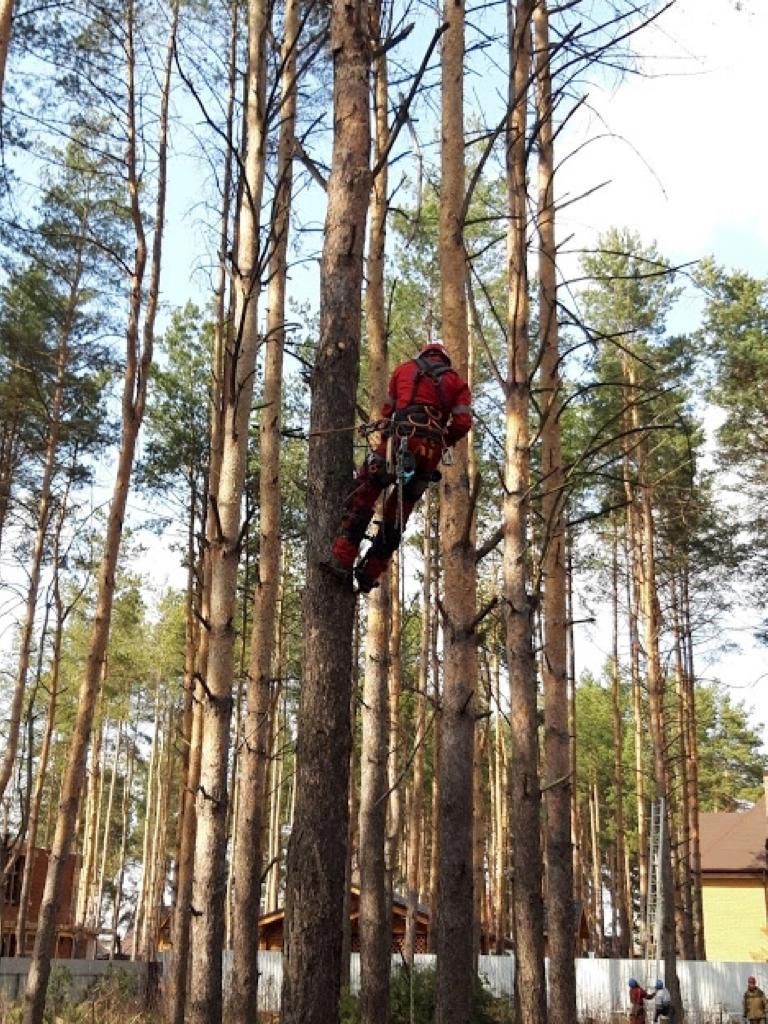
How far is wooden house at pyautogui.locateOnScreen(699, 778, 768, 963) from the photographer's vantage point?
31.3 m

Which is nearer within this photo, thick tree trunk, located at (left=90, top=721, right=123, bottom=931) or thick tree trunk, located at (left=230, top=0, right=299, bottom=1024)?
thick tree trunk, located at (left=230, top=0, right=299, bottom=1024)

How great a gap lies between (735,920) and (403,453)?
3176 cm

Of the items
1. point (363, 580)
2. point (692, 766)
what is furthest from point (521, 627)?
point (692, 766)

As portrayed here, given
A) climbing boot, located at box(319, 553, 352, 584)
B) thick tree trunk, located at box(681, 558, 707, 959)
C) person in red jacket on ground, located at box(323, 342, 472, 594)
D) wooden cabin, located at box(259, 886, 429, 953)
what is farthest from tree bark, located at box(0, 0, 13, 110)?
wooden cabin, located at box(259, 886, 429, 953)

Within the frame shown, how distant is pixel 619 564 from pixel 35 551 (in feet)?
42.6

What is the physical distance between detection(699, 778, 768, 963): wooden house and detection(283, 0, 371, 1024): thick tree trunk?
30213 millimetres

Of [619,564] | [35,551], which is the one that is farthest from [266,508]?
[619,564]

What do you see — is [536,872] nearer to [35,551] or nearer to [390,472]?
[390,472]

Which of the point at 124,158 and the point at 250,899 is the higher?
the point at 124,158

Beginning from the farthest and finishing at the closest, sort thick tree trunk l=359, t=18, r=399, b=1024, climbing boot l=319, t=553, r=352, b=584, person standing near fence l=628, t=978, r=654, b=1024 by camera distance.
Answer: person standing near fence l=628, t=978, r=654, b=1024 → thick tree trunk l=359, t=18, r=399, b=1024 → climbing boot l=319, t=553, r=352, b=584

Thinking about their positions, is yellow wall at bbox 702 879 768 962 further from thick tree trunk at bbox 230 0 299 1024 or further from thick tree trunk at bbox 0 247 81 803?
thick tree trunk at bbox 230 0 299 1024

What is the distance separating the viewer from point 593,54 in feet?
23.9

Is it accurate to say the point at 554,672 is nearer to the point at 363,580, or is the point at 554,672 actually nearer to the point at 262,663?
the point at 262,663

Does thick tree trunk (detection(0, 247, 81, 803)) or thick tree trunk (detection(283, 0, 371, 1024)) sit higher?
thick tree trunk (detection(0, 247, 81, 803))
